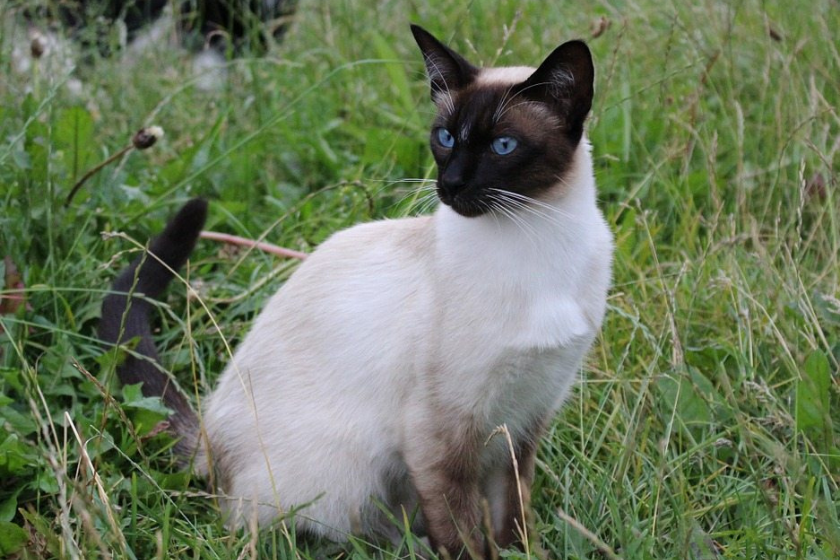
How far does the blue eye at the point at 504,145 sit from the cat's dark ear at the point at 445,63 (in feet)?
0.61

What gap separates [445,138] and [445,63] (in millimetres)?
166

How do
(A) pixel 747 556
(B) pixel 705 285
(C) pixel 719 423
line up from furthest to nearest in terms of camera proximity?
(B) pixel 705 285 < (C) pixel 719 423 < (A) pixel 747 556

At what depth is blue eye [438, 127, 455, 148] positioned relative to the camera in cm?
195

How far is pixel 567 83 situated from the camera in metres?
1.87

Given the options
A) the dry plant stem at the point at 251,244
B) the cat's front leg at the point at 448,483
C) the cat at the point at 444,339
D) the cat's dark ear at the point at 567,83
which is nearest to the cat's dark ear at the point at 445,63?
the cat at the point at 444,339

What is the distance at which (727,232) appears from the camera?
2.90m

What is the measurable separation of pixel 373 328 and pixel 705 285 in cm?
114

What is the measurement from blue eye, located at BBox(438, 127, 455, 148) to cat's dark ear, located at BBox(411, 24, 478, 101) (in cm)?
10

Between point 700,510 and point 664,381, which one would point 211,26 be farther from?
point 700,510

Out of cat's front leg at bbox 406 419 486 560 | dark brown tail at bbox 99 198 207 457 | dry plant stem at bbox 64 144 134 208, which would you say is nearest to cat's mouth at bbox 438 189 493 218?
cat's front leg at bbox 406 419 486 560

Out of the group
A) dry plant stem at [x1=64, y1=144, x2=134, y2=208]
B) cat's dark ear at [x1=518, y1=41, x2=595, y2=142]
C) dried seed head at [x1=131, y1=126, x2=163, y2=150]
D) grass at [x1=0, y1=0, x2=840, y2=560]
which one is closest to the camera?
cat's dark ear at [x1=518, y1=41, x2=595, y2=142]

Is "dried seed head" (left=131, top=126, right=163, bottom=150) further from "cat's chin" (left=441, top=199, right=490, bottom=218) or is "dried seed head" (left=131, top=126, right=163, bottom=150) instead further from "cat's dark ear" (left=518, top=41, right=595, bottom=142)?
"cat's dark ear" (left=518, top=41, right=595, bottom=142)

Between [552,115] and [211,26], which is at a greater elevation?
[552,115]

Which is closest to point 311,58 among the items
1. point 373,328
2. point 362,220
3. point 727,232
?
point 362,220
